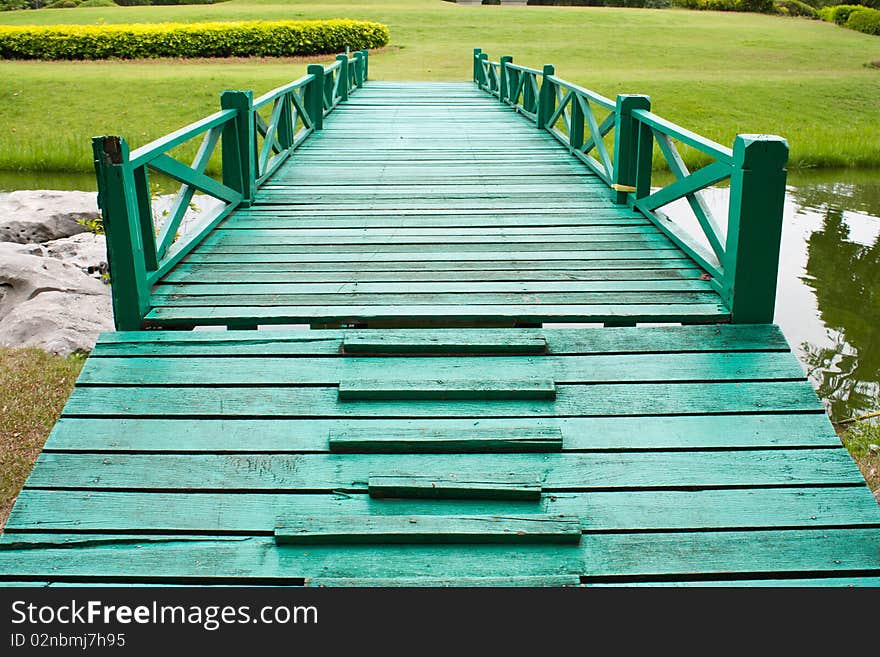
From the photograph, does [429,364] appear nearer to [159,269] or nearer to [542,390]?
[542,390]

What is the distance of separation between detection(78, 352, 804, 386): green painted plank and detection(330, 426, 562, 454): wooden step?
1.18ft

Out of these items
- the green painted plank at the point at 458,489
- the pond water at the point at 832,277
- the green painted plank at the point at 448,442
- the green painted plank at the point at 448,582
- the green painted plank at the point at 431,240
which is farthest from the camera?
the pond water at the point at 832,277

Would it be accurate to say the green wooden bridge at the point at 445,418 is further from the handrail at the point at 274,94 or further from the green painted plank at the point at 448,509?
the handrail at the point at 274,94

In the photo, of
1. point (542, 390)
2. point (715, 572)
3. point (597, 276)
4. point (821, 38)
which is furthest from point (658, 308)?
point (821, 38)

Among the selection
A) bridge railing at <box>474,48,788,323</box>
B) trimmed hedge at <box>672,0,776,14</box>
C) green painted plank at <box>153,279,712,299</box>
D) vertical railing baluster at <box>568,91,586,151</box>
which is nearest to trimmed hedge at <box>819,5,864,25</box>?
trimmed hedge at <box>672,0,776,14</box>

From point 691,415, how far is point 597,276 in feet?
4.65

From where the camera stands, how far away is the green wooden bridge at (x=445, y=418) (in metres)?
3.04

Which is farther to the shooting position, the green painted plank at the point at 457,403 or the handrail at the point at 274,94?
the handrail at the point at 274,94

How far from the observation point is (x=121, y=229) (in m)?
4.11

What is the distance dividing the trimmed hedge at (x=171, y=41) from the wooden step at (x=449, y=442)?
25.6 m

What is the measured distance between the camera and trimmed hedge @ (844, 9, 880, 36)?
35.0 metres

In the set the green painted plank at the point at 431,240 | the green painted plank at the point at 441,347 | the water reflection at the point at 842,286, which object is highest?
the green painted plank at the point at 431,240

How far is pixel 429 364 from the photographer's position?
157 inches

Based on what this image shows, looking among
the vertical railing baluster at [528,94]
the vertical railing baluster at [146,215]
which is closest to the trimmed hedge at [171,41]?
the vertical railing baluster at [528,94]
